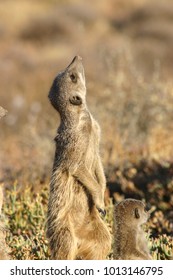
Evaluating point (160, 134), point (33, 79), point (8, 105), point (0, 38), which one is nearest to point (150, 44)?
point (0, 38)

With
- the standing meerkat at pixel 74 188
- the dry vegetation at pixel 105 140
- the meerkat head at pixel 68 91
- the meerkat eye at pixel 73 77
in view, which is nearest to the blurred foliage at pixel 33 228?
the dry vegetation at pixel 105 140

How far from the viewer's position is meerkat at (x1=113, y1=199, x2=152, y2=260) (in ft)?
15.9

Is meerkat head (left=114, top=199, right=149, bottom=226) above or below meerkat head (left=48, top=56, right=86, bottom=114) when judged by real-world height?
below

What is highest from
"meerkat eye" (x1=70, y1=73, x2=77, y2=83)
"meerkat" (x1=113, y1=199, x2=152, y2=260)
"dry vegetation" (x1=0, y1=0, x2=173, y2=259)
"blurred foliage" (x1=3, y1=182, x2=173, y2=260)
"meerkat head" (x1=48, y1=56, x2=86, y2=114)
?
"dry vegetation" (x1=0, y1=0, x2=173, y2=259)

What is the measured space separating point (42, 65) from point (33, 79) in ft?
10.3

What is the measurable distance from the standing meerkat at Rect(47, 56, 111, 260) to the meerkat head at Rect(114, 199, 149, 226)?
0.43 ft

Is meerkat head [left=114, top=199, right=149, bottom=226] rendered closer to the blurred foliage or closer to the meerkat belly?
the meerkat belly

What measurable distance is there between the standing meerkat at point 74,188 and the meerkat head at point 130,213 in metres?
0.13

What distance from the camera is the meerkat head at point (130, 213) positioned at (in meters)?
4.91

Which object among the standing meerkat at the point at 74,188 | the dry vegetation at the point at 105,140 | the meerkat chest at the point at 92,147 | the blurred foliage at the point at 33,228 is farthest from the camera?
the dry vegetation at the point at 105,140

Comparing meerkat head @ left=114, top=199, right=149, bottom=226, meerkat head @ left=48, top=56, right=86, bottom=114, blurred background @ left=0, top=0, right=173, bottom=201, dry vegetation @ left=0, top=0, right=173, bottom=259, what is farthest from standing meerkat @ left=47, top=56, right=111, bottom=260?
blurred background @ left=0, top=0, right=173, bottom=201

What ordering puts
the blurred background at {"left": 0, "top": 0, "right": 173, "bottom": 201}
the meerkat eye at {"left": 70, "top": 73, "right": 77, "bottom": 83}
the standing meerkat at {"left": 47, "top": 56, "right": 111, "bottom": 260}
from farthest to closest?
1. the blurred background at {"left": 0, "top": 0, "right": 173, "bottom": 201}
2. the meerkat eye at {"left": 70, "top": 73, "right": 77, "bottom": 83}
3. the standing meerkat at {"left": 47, "top": 56, "right": 111, "bottom": 260}

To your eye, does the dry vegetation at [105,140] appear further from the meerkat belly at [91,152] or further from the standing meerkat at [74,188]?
the meerkat belly at [91,152]

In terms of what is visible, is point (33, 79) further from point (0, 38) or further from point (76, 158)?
point (76, 158)
